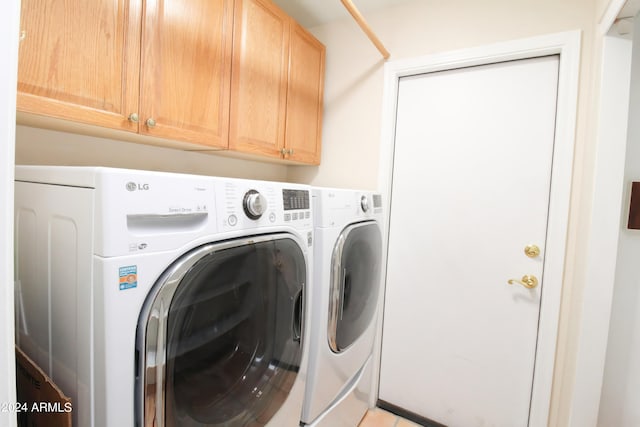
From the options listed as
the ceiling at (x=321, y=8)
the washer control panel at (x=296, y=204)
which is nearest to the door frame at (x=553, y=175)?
the ceiling at (x=321, y=8)

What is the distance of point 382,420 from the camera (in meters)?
1.79

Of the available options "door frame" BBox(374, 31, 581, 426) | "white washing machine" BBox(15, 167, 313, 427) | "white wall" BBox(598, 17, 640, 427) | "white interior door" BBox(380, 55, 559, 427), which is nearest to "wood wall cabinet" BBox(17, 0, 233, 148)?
"white washing machine" BBox(15, 167, 313, 427)

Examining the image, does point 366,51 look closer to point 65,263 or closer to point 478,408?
point 65,263

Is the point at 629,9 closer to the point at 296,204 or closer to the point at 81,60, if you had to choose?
the point at 296,204

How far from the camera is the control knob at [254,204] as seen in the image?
0.81 meters

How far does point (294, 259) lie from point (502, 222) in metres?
1.19

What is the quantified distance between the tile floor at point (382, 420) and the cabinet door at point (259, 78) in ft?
5.47

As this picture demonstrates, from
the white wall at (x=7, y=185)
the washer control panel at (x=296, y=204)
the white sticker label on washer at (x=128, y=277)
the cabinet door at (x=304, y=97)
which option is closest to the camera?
the white wall at (x=7, y=185)

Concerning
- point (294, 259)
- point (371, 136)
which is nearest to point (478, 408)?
point (294, 259)

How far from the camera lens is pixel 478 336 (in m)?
1.64

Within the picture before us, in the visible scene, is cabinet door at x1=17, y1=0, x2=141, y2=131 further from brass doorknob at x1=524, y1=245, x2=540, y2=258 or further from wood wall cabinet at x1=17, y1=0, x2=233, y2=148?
brass doorknob at x1=524, y1=245, x2=540, y2=258

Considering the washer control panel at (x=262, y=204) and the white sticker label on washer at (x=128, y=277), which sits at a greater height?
the washer control panel at (x=262, y=204)

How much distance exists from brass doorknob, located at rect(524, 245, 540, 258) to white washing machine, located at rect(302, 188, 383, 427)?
2.41 feet

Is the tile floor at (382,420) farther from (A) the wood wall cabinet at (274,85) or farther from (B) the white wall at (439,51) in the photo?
(A) the wood wall cabinet at (274,85)
